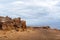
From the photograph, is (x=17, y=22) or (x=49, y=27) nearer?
(x=17, y=22)

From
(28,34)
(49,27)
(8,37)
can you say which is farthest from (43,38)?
(49,27)

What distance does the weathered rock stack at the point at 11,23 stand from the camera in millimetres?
29344

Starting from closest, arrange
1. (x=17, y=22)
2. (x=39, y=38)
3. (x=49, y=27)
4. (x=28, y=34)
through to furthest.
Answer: (x=39, y=38) → (x=28, y=34) → (x=17, y=22) → (x=49, y=27)

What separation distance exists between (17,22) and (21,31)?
75.1 inches

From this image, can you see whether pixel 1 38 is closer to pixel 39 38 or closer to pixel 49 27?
pixel 39 38

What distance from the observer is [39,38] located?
2745 centimetres

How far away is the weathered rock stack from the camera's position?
29.3 m

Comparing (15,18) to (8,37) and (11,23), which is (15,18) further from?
(8,37)

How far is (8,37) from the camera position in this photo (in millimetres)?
26344

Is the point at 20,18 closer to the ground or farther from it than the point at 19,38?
farther from it

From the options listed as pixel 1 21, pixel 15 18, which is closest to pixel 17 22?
pixel 15 18

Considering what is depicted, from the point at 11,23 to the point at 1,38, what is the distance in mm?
4862

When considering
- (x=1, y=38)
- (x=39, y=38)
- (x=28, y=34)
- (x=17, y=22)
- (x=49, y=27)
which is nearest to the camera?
(x=1, y=38)

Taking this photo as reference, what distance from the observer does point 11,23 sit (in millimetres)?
30078
